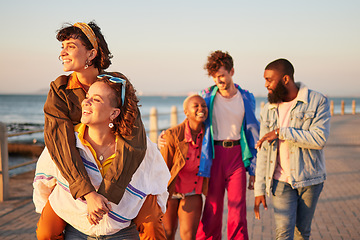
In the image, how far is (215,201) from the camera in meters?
4.89

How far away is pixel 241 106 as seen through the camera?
16.6 ft

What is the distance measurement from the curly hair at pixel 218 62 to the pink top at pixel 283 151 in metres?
1.10

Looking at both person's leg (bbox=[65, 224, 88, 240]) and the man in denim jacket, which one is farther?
the man in denim jacket

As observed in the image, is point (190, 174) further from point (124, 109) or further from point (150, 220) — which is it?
point (124, 109)

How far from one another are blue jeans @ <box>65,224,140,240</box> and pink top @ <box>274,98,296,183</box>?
174 cm

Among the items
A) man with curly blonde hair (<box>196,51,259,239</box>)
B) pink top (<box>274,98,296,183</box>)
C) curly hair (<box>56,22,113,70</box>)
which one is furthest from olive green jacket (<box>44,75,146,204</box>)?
man with curly blonde hair (<box>196,51,259,239</box>)

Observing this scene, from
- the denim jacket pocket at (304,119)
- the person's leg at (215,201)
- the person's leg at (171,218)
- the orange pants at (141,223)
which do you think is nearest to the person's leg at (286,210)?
the denim jacket pocket at (304,119)

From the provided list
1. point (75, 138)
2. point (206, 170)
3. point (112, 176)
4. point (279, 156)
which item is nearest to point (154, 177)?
point (112, 176)

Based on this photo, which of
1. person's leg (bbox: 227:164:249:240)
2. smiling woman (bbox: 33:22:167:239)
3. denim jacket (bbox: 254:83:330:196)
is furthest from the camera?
person's leg (bbox: 227:164:249:240)

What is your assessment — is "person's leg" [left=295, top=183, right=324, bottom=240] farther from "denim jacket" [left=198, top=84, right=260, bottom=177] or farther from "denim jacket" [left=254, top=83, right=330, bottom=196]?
"denim jacket" [left=198, top=84, right=260, bottom=177]

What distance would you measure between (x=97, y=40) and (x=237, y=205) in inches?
108

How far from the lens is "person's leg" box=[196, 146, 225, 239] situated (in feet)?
16.0

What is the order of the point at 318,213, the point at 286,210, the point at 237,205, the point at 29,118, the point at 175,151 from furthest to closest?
1. the point at 29,118
2. the point at 318,213
3. the point at 237,205
4. the point at 175,151
5. the point at 286,210

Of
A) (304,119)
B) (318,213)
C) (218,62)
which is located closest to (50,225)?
(304,119)
